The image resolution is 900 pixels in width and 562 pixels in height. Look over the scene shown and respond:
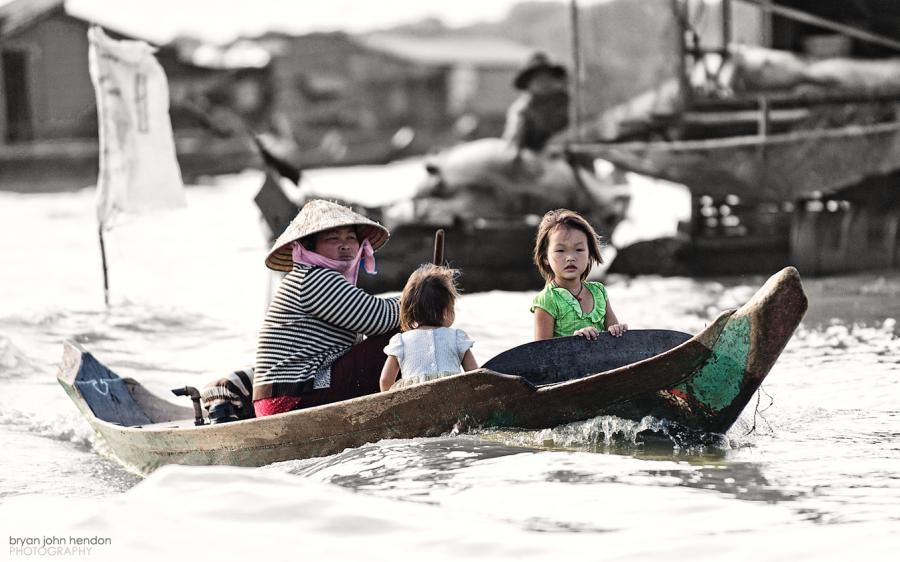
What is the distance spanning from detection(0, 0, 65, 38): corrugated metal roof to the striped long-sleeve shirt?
78.7ft

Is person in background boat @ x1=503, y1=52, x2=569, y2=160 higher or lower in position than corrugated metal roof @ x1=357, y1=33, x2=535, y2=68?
lower

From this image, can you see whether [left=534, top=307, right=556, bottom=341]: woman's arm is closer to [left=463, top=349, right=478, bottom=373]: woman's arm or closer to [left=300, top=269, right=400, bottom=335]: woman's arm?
[left=463, top=349, right=478, bottom=373]: woman's arm

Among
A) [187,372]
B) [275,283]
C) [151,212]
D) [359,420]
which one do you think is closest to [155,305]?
[275,283]

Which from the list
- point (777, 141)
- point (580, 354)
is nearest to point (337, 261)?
point (580, 354)

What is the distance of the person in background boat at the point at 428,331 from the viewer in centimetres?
495

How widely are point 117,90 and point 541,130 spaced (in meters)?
6.31

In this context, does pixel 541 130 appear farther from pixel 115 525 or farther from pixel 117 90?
pixel 115 525

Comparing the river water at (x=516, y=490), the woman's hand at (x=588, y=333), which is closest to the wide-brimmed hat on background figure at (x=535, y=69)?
the river water at (x=516, y=490)

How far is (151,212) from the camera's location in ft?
34.1

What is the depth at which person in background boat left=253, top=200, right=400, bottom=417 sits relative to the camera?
5156 mm

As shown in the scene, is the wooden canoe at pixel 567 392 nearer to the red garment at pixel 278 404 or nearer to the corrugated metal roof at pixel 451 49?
the red garment at pixel 278 404

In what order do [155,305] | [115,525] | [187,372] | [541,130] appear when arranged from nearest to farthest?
[115,525], [187,372], [155,305], [541,130]

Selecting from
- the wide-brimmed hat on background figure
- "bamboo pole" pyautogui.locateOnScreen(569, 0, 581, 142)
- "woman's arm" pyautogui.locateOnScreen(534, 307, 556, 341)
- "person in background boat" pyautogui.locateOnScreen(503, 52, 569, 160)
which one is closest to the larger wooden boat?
"bamboo pole" pyautogui.locateOnScreen(569, 0, 581, 142)

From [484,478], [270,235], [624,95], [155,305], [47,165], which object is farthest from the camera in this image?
[624,95]
